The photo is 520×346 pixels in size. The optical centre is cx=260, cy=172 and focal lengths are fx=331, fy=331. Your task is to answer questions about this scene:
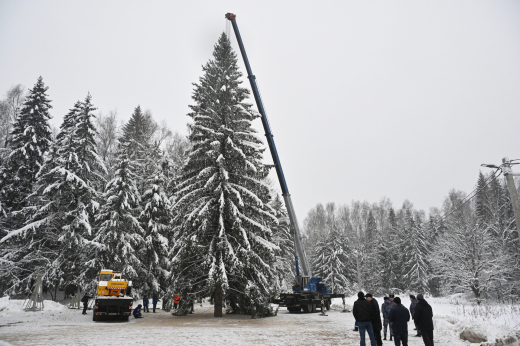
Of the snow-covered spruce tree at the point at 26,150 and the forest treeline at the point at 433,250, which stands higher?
the snow-covered spruce tree at the point at 26,150

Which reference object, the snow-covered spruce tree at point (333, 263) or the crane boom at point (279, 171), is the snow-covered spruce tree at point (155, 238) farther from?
the snow-covered spruce tree at point (333, 263)

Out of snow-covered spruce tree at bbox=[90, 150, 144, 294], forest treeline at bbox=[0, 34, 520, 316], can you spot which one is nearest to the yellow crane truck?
forest treeline at bbox=[0, 34, 520, 316]

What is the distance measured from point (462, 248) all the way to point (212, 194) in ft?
98.0

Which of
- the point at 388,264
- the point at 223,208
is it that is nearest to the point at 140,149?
the point at 223,208

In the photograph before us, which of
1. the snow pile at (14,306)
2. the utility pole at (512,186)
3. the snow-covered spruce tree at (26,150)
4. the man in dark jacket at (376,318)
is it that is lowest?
the snow pile at (14,306)

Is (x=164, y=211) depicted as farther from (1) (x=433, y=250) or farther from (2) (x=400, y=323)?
(1) (x=433, y=250)

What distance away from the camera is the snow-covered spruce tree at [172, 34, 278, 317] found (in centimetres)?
1989

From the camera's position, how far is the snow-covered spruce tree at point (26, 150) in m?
29.3

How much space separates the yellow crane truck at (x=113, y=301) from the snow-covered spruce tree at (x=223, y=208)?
119 inches

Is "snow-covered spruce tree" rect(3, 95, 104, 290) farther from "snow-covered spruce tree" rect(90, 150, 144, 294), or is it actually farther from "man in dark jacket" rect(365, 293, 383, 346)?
"man in dark jacket" rect(365, 293, 383, 346)

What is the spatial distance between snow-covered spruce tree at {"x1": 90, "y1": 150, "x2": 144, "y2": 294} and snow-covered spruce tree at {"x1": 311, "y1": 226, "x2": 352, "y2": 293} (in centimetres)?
3344

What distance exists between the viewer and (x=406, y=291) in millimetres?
54594

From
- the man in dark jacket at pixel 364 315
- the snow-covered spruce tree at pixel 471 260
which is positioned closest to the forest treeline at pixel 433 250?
the snow-covered spruce tree at pixel 471 260

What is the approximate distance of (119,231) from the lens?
29.6 m
